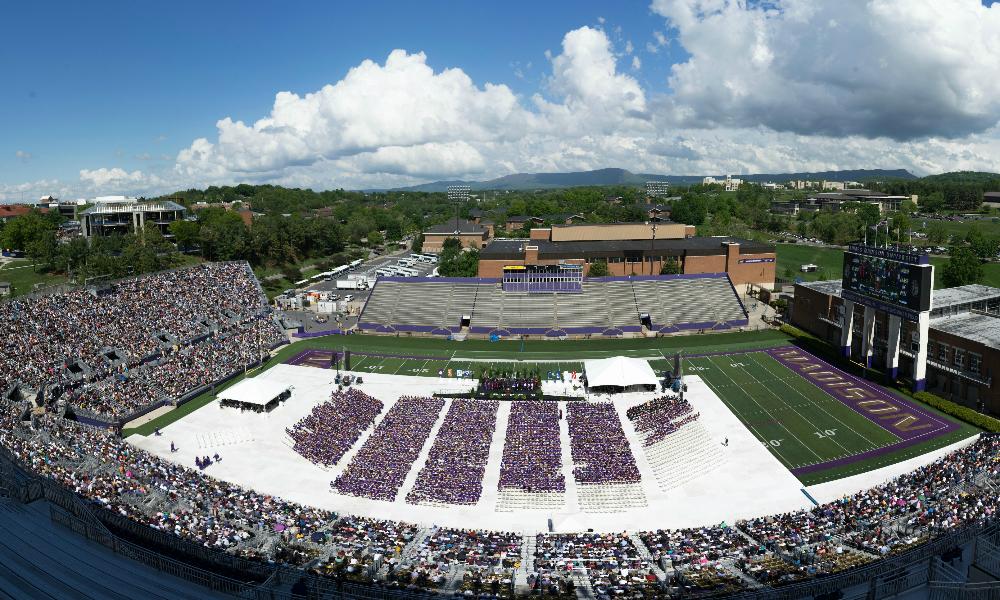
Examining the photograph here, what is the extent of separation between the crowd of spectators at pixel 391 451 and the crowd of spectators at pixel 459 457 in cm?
98

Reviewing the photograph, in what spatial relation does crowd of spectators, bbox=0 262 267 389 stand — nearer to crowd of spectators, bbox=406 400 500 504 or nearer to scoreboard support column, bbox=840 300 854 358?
crowd of spectators, bbox=406 400 500 504

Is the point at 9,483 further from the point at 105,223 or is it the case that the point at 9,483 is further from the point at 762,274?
the point at 105,223

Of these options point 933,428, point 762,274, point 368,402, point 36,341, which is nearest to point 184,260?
point 36,341

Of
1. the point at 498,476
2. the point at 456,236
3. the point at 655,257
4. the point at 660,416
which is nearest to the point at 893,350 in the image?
the point at 660,416

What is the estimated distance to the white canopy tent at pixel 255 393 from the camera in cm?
3778

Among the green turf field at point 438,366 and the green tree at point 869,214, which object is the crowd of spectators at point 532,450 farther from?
the green tree at point 869,214

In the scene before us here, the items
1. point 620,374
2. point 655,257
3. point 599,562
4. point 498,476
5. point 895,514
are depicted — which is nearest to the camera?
point 599,562

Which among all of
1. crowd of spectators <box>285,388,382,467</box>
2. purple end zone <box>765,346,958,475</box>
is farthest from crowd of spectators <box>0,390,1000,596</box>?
crowd of spectators <box>285,388,382,467</box>

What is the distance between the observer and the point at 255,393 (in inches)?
1511

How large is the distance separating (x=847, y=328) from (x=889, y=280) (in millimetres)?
6554

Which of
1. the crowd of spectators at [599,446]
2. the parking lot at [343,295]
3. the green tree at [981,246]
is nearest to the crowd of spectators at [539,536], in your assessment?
the crowd of spectators at [599,446]

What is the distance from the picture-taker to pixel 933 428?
34.0 meters

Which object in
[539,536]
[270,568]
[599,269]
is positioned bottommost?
[539,536]

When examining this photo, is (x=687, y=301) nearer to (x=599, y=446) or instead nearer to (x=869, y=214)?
(x=599, y=446)
